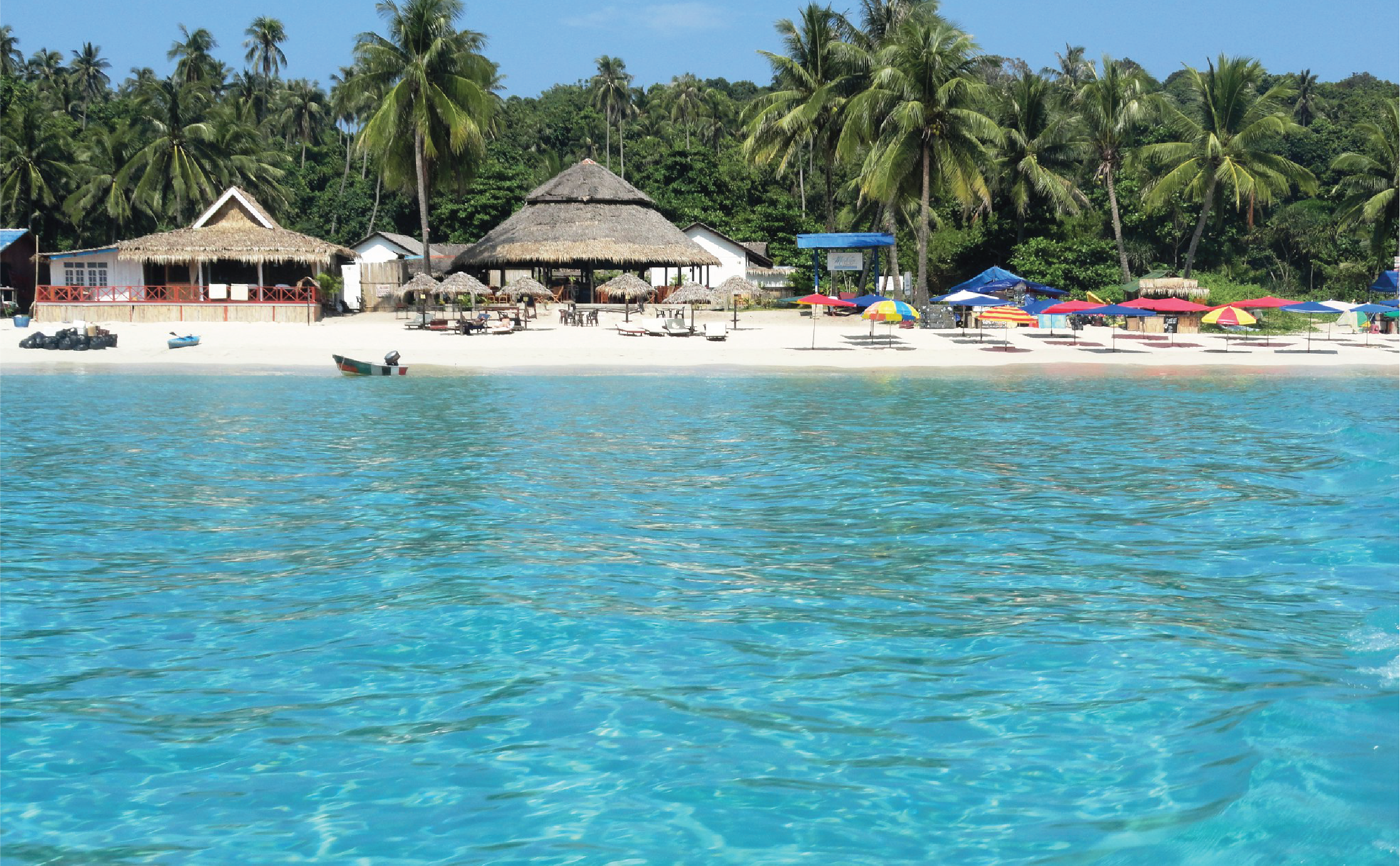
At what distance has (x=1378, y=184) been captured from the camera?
43094 millimetres

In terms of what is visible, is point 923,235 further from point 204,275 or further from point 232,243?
point 204,275

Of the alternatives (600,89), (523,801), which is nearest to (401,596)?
(523,801)

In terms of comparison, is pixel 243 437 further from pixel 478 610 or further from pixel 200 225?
pixel 200 225

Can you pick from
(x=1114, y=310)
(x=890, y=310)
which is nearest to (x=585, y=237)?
(x=890, y=310)

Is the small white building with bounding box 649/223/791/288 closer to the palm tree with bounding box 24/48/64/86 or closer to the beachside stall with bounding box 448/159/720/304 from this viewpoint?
the beachside stall with bounding box 448/159/720/304

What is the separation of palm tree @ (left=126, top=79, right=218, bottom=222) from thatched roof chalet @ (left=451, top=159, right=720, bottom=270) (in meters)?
10.7

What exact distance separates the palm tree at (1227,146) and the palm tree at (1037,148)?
2.83 meters

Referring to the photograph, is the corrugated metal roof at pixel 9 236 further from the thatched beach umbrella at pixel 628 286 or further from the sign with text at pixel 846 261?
the sign with text at pixel 846 261

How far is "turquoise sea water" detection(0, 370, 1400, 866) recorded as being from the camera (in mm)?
5258

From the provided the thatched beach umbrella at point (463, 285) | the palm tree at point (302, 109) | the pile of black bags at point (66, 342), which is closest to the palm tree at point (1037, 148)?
the thatched beach umbrella at point (463, 285)

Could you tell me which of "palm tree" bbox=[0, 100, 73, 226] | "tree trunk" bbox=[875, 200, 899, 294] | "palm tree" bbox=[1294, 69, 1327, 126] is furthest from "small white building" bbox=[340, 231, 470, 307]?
"palm tree" bbox=[1294, 69, 1327, 126]

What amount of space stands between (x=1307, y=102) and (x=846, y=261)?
64172 millimetres

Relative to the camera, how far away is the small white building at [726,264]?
53.6m

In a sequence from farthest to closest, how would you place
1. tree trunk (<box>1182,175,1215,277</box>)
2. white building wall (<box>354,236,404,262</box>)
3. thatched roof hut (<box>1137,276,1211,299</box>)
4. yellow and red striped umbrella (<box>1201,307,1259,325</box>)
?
white building wall (<box>354,236,404,262</box>) < tree trunk (<box>1182,175,1215,277</box>) < thatched roof hut (<box>1137,276,1211,299</box>) < yellow and red striped umbrella (<box>1201,307,1259,325</box>)
